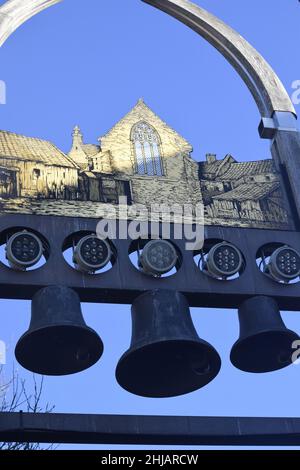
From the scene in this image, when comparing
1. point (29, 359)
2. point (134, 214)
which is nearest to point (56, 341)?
point (29, 359)

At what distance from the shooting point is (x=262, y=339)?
453 inches

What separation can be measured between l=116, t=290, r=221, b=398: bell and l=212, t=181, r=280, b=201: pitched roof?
6.45 feet

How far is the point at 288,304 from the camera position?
11852 mm

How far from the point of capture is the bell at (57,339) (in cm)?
1072

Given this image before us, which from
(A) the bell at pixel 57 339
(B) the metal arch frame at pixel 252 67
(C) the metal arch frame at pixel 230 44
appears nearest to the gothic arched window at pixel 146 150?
(B) the metal arch frame at pixel 252 67

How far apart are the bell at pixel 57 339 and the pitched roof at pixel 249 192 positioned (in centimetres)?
261

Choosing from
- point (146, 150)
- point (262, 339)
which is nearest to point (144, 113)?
point (146, 150)

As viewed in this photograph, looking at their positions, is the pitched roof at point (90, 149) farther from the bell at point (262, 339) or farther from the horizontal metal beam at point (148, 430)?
the horizontal metal beam at point (148, 430)

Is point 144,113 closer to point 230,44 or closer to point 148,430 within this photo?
point 230,44

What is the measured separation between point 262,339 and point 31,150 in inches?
136

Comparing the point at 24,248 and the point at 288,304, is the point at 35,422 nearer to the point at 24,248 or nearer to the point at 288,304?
the point at 24,248

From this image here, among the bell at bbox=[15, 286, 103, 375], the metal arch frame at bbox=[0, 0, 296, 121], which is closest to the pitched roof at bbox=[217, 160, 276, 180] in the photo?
the metal arch frame at bbox=[0, 0, 296, 121]

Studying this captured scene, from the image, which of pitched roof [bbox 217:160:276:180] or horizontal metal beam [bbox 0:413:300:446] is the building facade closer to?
pitched roof [bbox 217:160:276:180]

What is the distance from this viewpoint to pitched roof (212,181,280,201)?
12.6 meters
